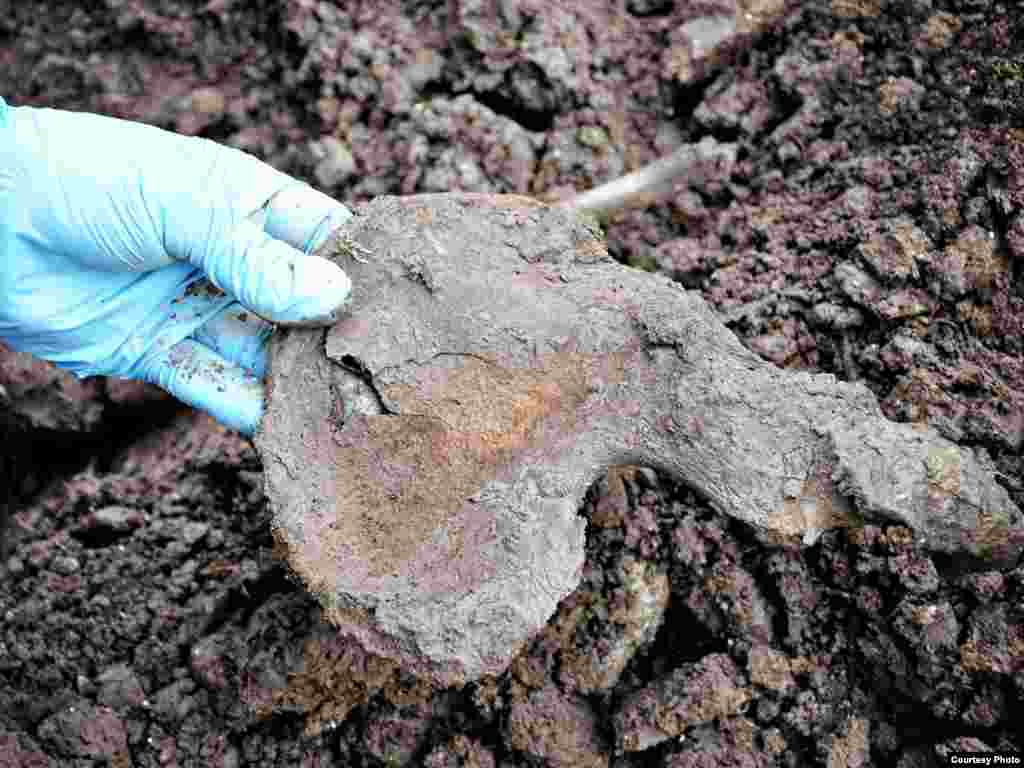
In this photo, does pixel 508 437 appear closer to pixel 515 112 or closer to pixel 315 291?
pixel 315 291

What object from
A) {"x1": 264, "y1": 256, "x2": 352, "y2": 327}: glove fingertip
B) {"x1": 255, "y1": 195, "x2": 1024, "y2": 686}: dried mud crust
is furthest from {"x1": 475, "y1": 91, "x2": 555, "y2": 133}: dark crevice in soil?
{"x1": 264, "y1": 256, "x2": 352, "y2": 327}: glove fingertip

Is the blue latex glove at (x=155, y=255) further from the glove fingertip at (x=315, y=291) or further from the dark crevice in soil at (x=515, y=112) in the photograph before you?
the dark crevice in soil at (x=515, y=112)

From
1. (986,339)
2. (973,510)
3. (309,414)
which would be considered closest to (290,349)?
(309,414)

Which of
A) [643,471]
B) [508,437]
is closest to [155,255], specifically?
[508,437]

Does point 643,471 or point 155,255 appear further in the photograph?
point 643,471

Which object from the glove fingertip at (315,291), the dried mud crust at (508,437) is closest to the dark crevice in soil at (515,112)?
the dried mud crust at (508,437)

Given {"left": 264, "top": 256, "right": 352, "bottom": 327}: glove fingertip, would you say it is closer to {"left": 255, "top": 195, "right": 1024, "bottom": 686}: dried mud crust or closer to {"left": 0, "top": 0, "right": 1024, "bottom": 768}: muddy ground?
{"left": 255, "top": 195, "right": 1024, "bottom": 686}: dried mud crust

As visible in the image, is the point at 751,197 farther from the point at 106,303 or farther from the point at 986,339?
the point at 106,303
